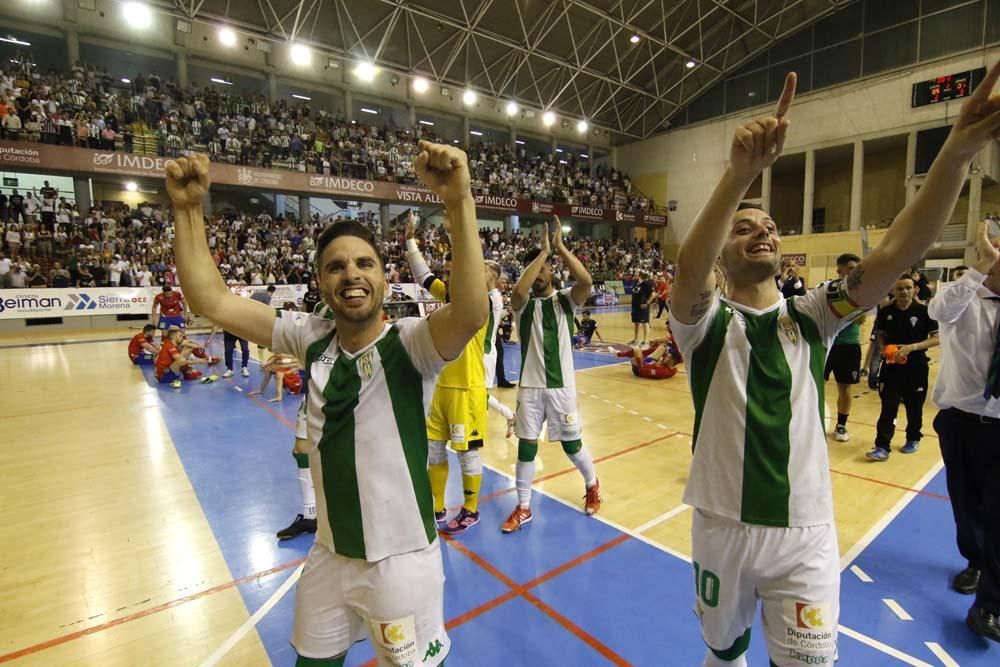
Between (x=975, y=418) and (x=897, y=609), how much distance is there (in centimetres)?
131

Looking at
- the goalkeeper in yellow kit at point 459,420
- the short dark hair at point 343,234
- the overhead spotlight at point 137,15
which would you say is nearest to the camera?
the short dark hair at point 343,234

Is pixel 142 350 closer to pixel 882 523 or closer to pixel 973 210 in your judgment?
pixel 882 523

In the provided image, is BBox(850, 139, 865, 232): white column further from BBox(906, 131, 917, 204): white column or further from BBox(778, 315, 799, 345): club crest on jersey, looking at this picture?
BBox(778, 315, 799, 345): club crest on jersey

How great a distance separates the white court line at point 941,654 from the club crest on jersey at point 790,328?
2.31m

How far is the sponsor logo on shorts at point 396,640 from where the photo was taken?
5.84 feet

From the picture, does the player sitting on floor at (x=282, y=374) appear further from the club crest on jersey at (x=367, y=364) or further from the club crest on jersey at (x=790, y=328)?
the club crest on jersey at (x=790, y=328)

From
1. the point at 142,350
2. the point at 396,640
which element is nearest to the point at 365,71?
the point at 142,350

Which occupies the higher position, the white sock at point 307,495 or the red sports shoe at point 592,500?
the white sock at point 307,495

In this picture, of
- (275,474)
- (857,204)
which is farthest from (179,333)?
(857,204)

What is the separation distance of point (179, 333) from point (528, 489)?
9865 mm

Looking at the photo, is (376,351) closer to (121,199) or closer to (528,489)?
(528,489)

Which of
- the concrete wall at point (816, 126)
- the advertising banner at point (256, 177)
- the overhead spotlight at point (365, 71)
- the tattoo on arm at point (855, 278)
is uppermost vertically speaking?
the overhead spotlight at point (365, 71)

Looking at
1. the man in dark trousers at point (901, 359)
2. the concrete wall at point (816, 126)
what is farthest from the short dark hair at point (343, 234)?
the concrete wall at point (816, 126)

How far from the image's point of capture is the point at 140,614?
334 cm
